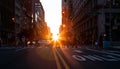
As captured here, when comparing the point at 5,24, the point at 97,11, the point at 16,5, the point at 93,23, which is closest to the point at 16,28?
the point at 16,5

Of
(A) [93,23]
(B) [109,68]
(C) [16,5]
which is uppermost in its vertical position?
(C) [16,5]

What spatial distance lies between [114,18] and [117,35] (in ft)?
14.2

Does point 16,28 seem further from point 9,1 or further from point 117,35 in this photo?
point 117,35

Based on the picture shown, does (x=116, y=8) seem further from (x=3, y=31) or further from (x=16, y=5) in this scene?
(x=16, y=5)

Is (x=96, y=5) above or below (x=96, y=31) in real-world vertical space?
above

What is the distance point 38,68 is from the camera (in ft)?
57.9

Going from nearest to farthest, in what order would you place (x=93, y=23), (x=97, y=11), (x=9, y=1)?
(x=97, y=11), (x=93, y=23), (x=9, y=1)

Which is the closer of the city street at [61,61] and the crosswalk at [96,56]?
the city street at [61,61]

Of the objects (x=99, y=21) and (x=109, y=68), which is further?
(x=99, y=21)

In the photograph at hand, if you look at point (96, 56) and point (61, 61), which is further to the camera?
point (96, 56)

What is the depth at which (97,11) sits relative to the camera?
8225 cm

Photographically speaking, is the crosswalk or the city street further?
the crosswalk

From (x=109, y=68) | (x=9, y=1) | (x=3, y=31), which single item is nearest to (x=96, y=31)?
(x=3, y=31)

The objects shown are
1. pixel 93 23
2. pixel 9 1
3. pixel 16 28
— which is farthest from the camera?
pixel 16 28
